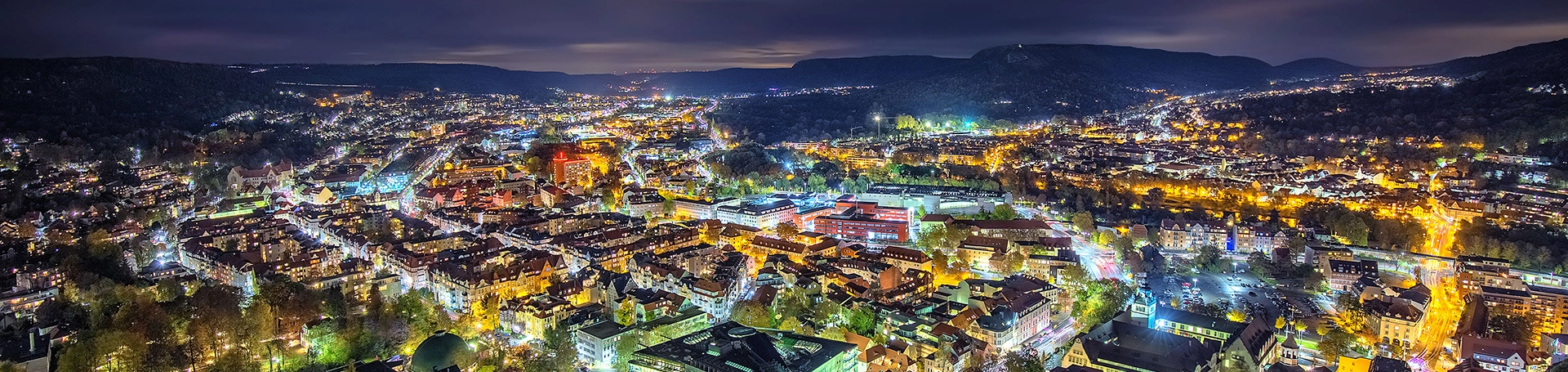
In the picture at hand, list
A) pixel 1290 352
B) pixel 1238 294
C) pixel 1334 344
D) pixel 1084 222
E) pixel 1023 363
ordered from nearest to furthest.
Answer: pixel 1023 363 → pixel 1334 344 → pixel 1290 352 → pixel 1238 294 → pixel 1084 222

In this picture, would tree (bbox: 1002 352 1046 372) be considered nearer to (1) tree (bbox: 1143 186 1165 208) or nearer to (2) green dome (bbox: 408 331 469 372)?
(2) green dome (bbox: 408 331 469 372)

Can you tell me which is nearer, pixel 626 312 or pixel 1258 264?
pixel 626 312

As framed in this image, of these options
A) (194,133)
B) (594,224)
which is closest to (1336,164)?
(594,224)

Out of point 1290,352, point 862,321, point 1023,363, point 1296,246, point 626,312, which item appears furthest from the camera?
point 1296,246

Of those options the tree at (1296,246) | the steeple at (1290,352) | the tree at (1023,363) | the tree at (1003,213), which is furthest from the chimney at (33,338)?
the tree at (1296,246)

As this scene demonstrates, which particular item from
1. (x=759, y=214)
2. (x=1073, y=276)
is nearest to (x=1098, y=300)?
(x=1073, y=276)

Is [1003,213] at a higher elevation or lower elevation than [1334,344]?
higher

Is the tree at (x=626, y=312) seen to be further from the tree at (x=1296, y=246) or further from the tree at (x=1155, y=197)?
the tree at (x=1155, y=197)

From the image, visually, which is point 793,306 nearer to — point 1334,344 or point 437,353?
point 437,353
